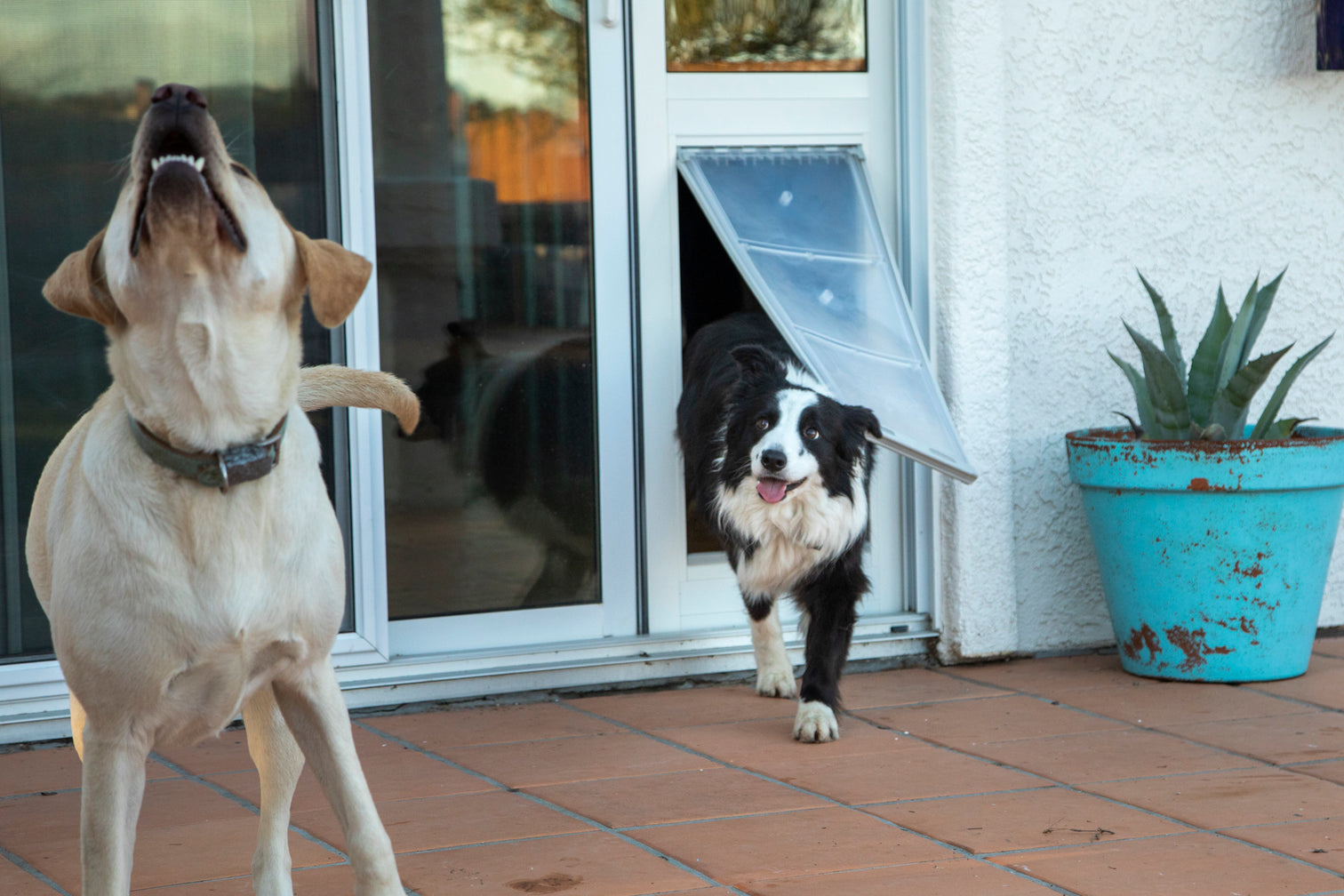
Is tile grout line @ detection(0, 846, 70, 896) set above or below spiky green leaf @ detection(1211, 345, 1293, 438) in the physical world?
below

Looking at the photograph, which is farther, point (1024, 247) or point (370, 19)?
point (1024, 247)

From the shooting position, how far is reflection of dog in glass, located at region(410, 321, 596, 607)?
166 inches

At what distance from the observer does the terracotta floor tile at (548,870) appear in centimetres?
263

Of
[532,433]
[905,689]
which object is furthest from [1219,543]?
[532,433]

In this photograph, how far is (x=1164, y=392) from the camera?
166 inches

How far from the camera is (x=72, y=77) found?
3732mm

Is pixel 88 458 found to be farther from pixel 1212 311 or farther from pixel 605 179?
pixel 1212 311

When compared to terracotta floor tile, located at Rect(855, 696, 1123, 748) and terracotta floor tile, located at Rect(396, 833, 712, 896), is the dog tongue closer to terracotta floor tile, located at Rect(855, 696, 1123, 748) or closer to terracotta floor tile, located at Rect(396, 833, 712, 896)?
terracotta floor tile, located at Rect(855, 696, 1123, 748)

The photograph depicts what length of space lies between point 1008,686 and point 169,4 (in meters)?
3.05

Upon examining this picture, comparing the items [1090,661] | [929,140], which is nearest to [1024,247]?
[929,140]

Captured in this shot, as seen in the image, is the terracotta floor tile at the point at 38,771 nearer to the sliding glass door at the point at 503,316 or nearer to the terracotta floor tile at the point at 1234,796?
the sliding glass door at the point at 503,316

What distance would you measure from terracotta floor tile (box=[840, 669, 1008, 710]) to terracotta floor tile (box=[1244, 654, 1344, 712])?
76cm

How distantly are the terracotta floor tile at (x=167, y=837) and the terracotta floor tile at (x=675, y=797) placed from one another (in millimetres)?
603

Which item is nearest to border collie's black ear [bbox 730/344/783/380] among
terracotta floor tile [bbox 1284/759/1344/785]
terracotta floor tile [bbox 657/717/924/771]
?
terracotta floor tile [bbox 657/717/924/771]
